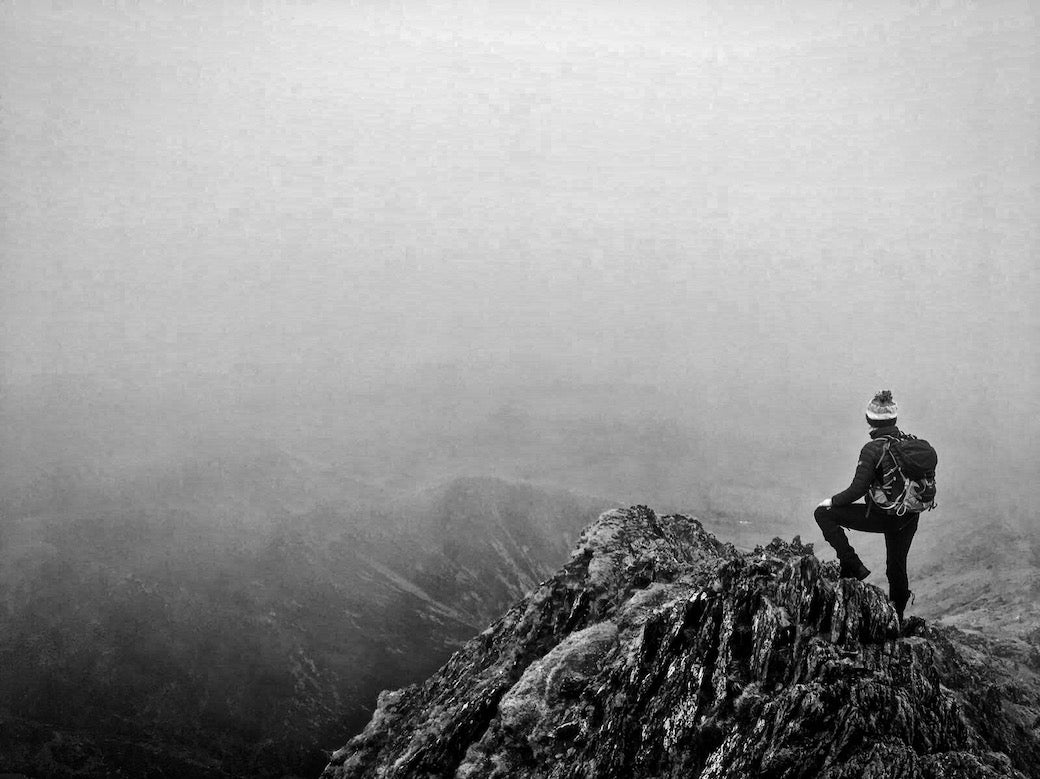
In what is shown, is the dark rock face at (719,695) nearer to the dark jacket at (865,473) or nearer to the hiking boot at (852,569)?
the hiking boot at (852,569)

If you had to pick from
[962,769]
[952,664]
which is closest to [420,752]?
[962,769]

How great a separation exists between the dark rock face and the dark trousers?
1.26 metres

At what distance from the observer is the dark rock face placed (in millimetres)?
21262

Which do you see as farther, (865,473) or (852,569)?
(852,569)

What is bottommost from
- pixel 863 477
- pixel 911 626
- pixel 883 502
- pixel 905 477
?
pixel 911 626

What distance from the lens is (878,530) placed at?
91.8 ft

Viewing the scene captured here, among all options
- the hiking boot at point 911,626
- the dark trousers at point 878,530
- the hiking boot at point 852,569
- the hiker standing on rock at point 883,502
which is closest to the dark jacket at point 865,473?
the hiker standing on rock at point 883,502

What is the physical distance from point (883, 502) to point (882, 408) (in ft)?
12.3

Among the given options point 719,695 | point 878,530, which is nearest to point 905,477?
point 878,530

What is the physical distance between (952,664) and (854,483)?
9335mm

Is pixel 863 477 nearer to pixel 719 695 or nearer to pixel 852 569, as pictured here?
pixel 852 569

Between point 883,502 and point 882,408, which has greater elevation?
point 882,408

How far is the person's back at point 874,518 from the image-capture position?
1058 inches

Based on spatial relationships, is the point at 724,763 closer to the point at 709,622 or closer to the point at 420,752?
the point at 709,622
